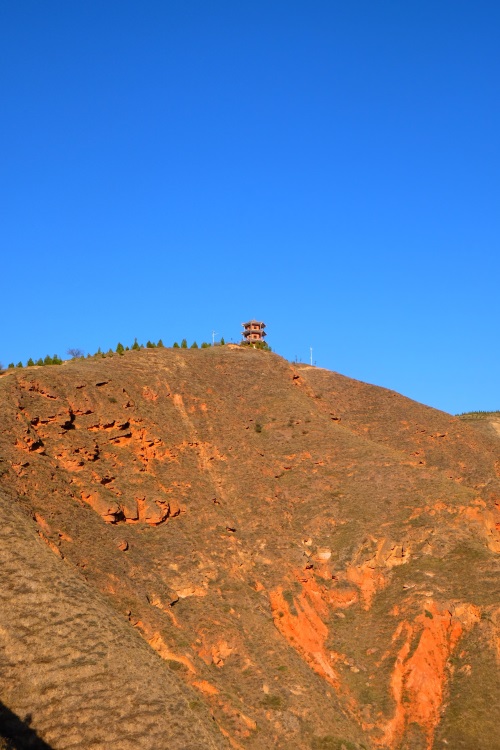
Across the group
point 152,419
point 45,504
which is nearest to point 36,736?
point 45,504

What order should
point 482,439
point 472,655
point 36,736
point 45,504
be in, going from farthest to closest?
point 482,439 → point 472,655 → point 45,504 → point 36,736

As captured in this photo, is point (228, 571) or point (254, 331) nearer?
point (228, 571)

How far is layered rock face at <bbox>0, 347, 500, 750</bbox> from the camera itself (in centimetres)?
2800

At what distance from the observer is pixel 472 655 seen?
39375mm

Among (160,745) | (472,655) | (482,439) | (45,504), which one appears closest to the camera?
(160,745)

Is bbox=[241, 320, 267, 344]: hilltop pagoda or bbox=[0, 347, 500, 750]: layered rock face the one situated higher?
bbox=[241, 320, 267, 344]: hilltop pagoda

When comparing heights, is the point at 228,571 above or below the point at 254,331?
below

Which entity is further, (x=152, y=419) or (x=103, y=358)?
(x=103, y=358)

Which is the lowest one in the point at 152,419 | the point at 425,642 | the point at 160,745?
the point at 160,745

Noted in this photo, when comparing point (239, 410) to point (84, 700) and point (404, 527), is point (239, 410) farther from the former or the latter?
point (84, 700)

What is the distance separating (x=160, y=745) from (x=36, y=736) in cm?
372

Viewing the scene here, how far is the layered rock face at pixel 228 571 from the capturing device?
2800 centimetres

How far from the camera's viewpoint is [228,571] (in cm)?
4016

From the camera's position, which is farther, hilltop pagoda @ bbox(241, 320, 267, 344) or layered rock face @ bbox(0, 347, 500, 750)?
hilltop pagoda @ bbox(241, 320, 267, 344)
